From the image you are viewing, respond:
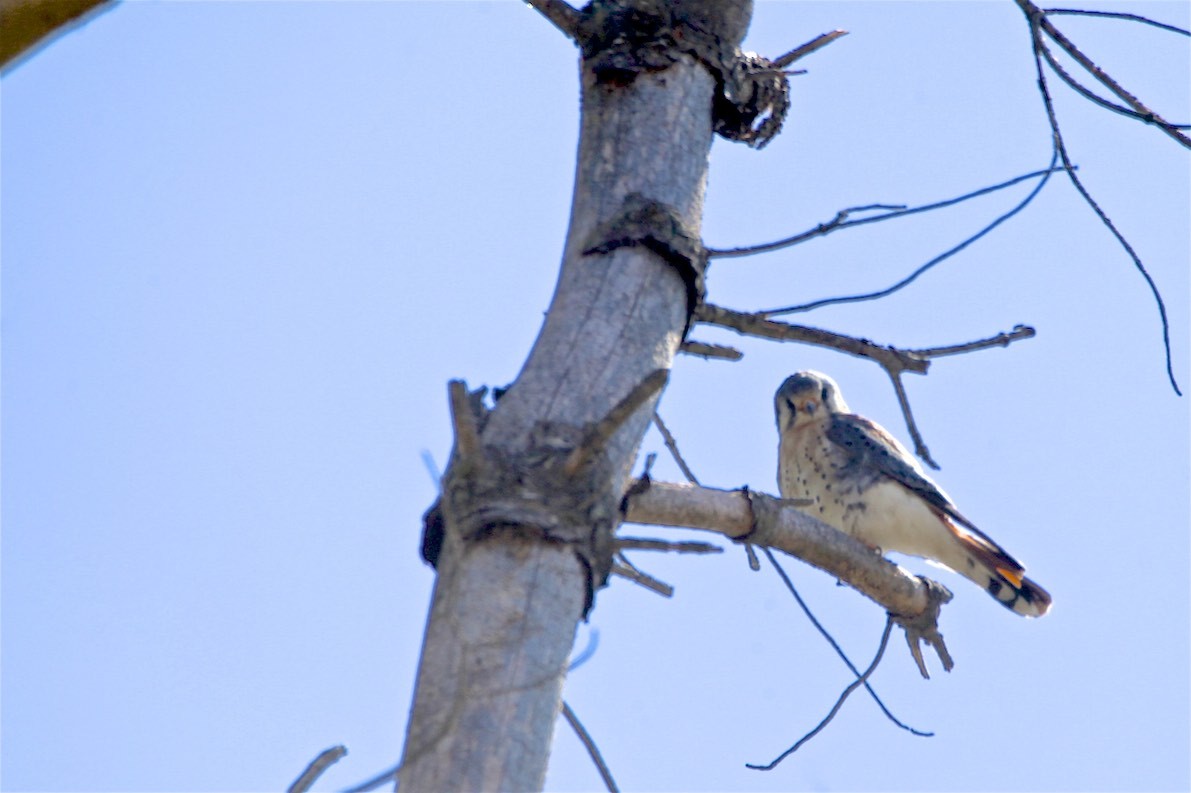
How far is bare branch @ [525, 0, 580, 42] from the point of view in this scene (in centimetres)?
245

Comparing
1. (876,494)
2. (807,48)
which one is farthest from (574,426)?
(876,494)

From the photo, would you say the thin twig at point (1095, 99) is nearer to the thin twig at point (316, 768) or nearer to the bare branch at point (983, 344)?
the bare branch at point (983, 344)

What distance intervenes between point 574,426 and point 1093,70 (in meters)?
1.27

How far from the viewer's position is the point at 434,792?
4.87ft

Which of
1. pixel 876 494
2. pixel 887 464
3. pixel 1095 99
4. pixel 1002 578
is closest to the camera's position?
pixel 1095 99

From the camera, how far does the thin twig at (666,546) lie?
1.75 m

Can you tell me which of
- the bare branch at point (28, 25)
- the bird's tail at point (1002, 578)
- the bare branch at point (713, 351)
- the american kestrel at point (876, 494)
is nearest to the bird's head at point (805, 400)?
the american kestrel at point (876, 494)

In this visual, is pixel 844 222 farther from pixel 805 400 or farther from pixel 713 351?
pixel 805 400

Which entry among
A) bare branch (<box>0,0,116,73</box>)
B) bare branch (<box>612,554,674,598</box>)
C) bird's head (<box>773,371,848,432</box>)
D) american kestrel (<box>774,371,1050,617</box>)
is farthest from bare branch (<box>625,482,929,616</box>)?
bird's head (<box>773,371,848,432</box>)

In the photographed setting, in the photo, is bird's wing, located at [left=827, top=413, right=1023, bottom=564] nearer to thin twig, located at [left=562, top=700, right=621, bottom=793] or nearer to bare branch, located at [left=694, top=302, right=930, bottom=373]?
bare branch, located at [left=694, top=302, right=930, bottom=373]

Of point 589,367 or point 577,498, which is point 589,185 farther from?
point 577,498

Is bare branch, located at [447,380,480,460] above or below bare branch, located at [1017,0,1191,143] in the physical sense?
below

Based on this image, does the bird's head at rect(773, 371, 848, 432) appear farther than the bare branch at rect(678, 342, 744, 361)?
Yes

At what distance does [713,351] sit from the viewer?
2.54 m
